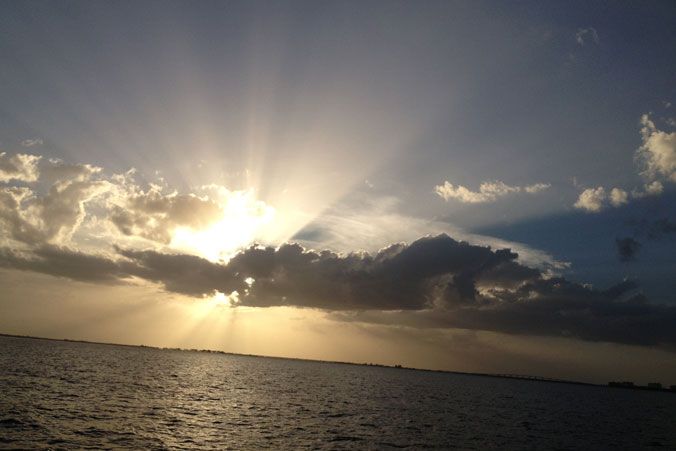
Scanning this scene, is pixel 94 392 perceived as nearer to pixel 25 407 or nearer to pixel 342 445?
pixel 25 407

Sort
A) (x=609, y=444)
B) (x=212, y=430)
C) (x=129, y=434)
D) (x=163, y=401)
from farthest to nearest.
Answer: (x=163, y=401), (x=609, y=444), (x=212, y=430), (x=129, y=434)

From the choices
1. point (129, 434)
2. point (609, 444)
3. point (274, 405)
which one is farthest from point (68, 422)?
point (609, 444)

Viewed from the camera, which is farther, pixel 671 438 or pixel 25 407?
pixel 671 438

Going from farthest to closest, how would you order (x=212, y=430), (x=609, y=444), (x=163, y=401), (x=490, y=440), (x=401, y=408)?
(x=401, y=408) < (x=163, y=401) < (x=609, y=444) < (x=490, y=440) < (x=212, y=430)

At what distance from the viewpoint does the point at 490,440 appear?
5988cm

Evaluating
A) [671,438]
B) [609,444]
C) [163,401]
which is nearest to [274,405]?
[163,401]

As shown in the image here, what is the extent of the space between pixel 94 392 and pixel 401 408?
215ft

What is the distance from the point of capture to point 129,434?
45.9m

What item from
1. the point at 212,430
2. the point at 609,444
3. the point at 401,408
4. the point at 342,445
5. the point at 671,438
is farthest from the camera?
the point at 401,408

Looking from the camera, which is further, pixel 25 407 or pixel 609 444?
pixel 609 444

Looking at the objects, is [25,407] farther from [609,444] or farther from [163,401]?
[609,444]

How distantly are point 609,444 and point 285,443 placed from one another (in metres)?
57.2

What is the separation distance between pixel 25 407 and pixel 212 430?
2644 cm

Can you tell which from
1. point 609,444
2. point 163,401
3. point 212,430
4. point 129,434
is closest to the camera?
point 129,434
